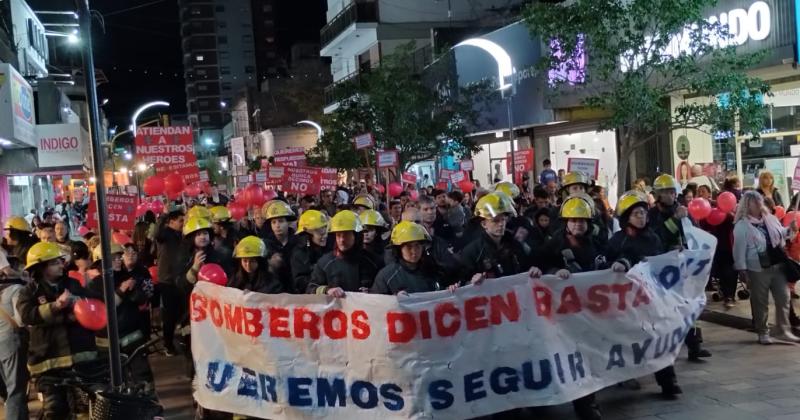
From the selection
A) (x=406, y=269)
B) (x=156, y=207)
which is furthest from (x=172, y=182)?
(x=406, y=269)

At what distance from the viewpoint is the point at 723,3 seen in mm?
15594

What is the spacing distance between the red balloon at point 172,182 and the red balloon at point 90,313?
32.2ft

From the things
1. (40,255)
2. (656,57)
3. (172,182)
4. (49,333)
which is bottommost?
(49,333)

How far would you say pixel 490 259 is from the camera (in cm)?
685

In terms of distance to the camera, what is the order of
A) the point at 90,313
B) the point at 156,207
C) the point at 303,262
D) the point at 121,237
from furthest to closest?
1. the point at 156,207
2. the point at 121,237
3. the point at 303,262
4. the point at 90,313

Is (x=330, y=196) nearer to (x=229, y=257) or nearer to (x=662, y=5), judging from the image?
(x=662, y=5)

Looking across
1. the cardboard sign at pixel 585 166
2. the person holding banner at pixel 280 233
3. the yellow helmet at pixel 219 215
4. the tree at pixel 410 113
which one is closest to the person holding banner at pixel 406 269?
the person holding banner at pixel 280 233

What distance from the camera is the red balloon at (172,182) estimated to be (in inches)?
615

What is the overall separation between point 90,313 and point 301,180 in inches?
476

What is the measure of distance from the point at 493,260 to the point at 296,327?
188cm

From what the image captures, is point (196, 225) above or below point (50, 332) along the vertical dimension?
above

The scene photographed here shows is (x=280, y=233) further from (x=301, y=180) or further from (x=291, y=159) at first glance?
(x=291, y=159)

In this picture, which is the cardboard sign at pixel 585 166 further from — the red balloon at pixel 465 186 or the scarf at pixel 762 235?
the red balloon at pixel 465 186

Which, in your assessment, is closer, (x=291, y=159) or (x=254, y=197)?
(x=254, y=197)
